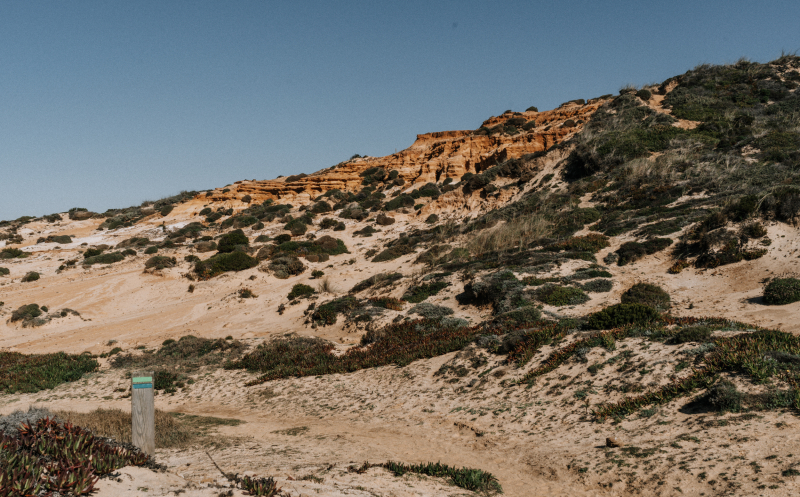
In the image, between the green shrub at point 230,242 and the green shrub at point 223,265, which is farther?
the green shrub at point 230,242

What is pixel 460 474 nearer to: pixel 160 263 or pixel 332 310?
pixel 332 310

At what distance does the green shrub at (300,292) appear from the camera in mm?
22703

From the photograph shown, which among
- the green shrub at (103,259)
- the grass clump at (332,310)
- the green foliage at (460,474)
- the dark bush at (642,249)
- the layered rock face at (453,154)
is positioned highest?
the layered rock face at (453,154)

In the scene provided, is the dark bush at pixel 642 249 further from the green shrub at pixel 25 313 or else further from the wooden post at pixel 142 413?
the green shrub at pixel 25 313

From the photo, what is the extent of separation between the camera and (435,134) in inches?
2373

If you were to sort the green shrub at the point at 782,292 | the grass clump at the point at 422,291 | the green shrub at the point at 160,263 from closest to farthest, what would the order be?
the green shrub at the point at 782,292, the grass clump at the point at 422,291, the green shrub at the point at 160,263

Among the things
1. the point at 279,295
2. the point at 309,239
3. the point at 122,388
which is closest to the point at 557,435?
the point at 122,388

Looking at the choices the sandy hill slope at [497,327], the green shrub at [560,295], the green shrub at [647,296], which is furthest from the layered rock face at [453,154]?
the green shrub at [647,296]

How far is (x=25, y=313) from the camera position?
898 inches

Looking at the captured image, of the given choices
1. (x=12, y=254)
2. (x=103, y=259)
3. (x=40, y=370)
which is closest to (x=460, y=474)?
(x=40, y=370)

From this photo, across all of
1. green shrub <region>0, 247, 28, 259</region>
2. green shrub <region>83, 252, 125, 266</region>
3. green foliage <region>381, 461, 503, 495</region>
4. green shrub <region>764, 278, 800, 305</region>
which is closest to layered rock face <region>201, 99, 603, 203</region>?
green shrub <region>0, 247, 28, 259</region>

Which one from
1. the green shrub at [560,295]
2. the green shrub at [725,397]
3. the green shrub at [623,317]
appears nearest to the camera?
the green shrub at [725,397]

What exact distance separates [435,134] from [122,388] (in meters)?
52.7

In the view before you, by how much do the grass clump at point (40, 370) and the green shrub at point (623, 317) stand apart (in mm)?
16623
